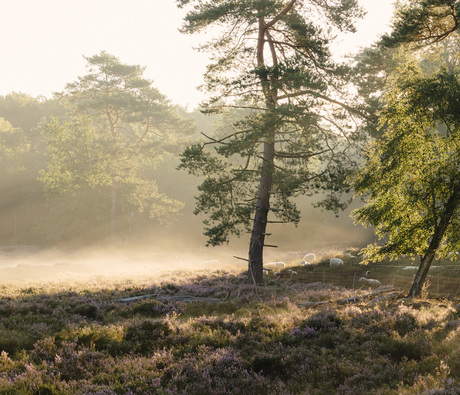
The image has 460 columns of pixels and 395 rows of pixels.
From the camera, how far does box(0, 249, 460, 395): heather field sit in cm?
604

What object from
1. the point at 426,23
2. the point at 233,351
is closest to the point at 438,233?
the point at 426,23

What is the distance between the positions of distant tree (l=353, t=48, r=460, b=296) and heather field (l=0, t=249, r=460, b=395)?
2.57 metres

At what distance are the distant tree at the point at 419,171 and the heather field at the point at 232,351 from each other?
2.57m

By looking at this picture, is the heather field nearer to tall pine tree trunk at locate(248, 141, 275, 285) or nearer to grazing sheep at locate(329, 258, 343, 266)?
tall pine tree trunk at locate(248, 141, 275, 285)

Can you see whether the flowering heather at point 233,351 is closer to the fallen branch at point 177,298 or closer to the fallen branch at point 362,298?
the fallen branch at point 362,298

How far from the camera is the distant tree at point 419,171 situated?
12.8 meters

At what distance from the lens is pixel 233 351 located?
7562mm

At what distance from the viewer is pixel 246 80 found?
16266mm

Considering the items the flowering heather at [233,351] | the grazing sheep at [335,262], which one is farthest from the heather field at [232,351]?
the grazing sheep at [335,262]

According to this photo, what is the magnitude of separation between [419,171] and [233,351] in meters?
9.72

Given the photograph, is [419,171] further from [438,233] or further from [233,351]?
[233,351]

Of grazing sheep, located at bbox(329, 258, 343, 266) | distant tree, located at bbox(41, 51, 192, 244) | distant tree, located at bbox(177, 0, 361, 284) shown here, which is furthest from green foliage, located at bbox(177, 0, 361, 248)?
distant tree, located at bbox(41, 51, 192, 244)

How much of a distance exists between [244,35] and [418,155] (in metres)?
11.1

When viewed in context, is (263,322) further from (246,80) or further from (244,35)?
(244,35)
